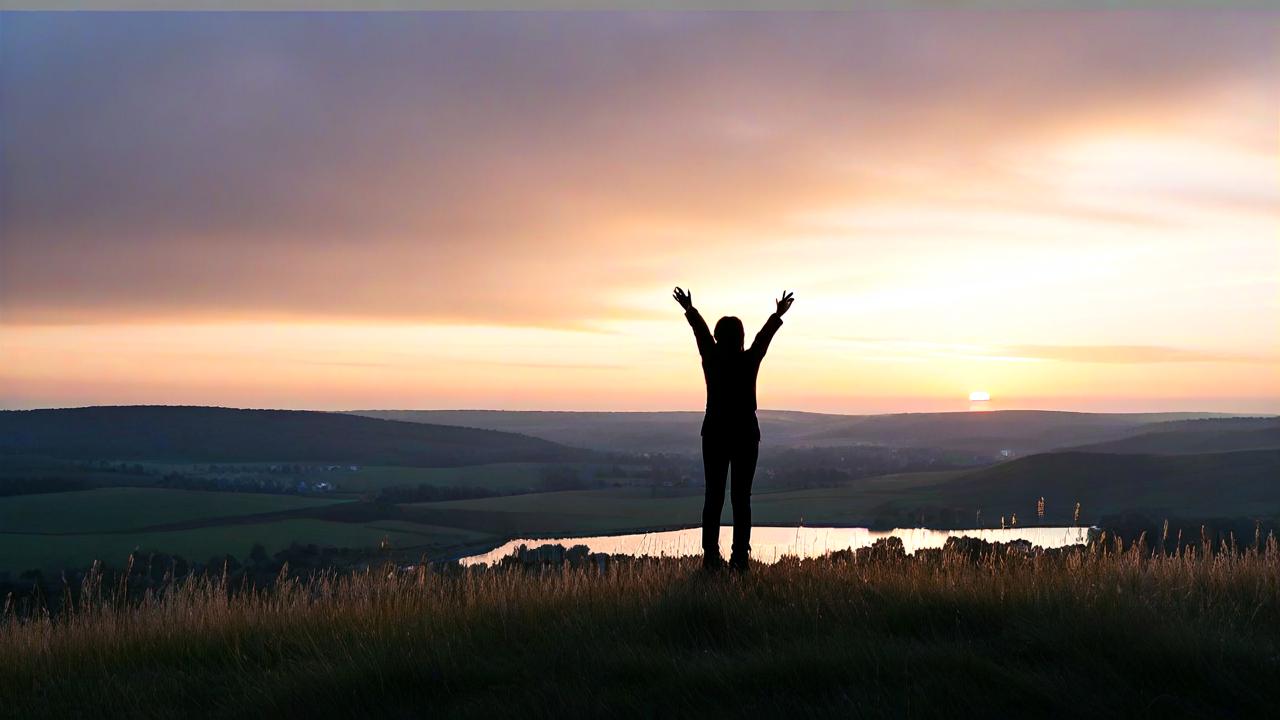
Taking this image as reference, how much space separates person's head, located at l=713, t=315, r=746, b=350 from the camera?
8391 mm

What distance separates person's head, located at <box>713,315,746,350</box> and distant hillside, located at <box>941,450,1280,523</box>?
60470 mm

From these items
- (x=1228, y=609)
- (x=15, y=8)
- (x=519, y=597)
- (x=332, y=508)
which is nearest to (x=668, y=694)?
(x=519, y=597)

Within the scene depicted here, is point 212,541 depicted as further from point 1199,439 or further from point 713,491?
point 1199,439

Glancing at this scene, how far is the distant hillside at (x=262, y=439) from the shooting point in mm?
105438

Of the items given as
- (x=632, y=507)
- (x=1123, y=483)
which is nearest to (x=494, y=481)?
(x=632, y=507)

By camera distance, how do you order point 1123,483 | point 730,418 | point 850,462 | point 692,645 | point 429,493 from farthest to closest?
point 429,493 < point 850,462 < point 1123,483 < point 730,418 < point 692,645

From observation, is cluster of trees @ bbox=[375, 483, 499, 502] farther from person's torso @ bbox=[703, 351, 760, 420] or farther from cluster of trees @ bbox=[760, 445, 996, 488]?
person's torso @ bbox=[703, 351, 760, 420]

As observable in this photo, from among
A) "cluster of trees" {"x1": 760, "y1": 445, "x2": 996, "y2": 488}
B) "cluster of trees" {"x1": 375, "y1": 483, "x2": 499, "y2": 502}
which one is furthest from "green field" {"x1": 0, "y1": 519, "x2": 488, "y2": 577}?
"cluster of trees" {"x1": 760, "y1": 445, "x2": 996, "y2": 488}

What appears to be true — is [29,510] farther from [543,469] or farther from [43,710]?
[43,710]

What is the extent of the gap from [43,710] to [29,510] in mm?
68533

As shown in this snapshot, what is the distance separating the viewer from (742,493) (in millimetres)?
8289

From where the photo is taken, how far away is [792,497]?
196 ft

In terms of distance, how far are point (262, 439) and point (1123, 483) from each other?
95950mm

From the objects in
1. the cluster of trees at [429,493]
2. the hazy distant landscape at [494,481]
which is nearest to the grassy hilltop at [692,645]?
the hazy distant landscape at [494,481]
